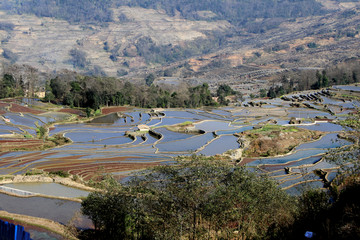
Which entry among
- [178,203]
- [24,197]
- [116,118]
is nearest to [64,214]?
[24,197]

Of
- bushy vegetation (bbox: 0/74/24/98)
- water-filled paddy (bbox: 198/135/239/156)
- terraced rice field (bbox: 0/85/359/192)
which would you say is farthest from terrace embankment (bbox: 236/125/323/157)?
bushy vegetation (bbox: 0/74/24/98)

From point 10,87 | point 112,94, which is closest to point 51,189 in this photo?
point 112,94

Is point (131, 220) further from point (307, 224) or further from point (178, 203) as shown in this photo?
point (307, 224)

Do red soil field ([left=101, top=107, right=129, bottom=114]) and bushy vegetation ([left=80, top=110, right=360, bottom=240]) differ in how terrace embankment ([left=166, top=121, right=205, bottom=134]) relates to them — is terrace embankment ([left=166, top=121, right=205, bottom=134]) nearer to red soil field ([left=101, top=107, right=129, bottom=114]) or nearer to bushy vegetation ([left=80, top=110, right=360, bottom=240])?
red soil field ([left=101, top=107, right=129, bottom=114])

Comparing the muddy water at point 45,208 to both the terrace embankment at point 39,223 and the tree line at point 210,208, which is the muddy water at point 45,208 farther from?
the tree line at point 210,208

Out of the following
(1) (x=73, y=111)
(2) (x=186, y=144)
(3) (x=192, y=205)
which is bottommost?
(2) (x=186, y=144)

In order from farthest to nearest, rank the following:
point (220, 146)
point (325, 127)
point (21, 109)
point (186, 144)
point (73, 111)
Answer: point (73, 111), point (21, 109), point (325, 127), point (186, 144), point (220, 146)

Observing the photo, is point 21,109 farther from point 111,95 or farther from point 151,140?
point 151,140
